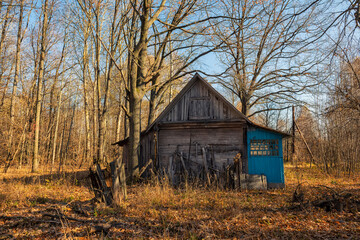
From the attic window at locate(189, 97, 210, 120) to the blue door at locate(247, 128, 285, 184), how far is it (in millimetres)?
2673

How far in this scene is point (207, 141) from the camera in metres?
12.7

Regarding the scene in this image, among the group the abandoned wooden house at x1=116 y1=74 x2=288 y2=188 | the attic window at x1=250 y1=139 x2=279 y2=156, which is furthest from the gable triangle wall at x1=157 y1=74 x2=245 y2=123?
the attic window at x1=250 y1=139 x2=279 y2=156

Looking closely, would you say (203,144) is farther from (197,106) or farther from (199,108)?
(197,106)

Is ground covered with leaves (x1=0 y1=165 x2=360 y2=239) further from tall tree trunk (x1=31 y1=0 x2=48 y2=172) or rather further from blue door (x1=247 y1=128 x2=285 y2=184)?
tall tree trunk (x1=31 y1=0 x2=48 y2=172)

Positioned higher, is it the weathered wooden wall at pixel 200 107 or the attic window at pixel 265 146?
the weathered wooden wall at pixel 200 107

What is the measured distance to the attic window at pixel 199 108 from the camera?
501 inches

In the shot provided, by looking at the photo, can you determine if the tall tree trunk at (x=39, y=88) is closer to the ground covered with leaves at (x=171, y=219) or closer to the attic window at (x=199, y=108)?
the ground covered with leaves at (x=171, y=219)

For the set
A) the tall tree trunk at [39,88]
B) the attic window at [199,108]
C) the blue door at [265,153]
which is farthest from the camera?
the tall tree trunk at [39,88]

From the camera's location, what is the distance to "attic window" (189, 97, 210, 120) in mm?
12727

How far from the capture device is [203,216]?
20.1 feet

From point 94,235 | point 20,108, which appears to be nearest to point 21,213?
point 94,235

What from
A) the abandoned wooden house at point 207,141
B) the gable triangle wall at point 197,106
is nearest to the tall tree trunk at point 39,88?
the abandoned wooden house at point 207,141

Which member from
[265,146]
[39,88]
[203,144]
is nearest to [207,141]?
[203,144]

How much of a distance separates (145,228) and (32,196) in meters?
5.61
